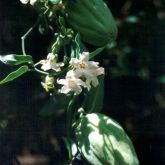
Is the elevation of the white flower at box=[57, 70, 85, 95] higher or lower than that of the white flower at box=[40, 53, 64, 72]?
lower

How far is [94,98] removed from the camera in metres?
1.16

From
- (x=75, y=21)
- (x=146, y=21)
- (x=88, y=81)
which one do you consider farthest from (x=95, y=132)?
(x=146, y=21)

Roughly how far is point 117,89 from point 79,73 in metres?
0.32

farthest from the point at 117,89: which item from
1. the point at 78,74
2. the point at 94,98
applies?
the point at 78,74

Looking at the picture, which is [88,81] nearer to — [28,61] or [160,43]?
[28,61]

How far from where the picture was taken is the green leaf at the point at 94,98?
1.16 meters

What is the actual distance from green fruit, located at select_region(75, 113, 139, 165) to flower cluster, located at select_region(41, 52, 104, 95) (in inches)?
2.6

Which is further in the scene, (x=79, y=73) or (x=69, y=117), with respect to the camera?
(x=69, y=117)

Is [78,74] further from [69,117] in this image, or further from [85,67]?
[69,117]

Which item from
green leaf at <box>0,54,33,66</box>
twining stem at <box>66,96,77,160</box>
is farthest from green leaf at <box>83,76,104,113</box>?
green leaf at <box>0,54,33,66</box>

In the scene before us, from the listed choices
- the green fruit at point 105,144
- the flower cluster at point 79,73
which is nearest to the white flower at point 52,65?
the flower cluster at point 79,73

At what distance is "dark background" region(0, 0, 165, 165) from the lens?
1282mm

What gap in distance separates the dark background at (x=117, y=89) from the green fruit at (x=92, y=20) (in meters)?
0.14

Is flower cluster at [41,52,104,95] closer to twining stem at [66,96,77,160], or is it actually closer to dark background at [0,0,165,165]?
twining stem at [66,96,77,160]
